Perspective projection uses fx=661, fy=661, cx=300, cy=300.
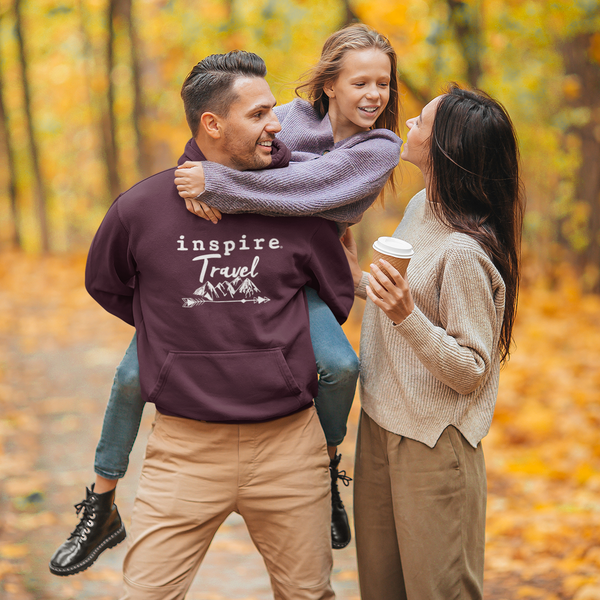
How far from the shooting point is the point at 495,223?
7.38 feet

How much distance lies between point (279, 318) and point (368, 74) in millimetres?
1002

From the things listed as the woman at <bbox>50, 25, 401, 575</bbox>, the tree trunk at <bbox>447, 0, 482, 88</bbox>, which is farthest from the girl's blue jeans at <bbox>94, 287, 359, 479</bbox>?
the tree trunk at <bbox>447, 0, 482, 88</bbox>

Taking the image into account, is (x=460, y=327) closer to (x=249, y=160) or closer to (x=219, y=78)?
(x=249, y=160)

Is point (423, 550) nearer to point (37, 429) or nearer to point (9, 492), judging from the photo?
point (9, 492)

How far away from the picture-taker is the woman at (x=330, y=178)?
2.26 metres

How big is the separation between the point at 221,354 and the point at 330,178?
705 mm

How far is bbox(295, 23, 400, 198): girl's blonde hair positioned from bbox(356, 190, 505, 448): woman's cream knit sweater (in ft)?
1.38

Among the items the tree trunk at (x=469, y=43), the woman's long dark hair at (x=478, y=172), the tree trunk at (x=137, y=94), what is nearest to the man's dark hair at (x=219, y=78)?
the woman's long dark hair at (x=478, y=172)

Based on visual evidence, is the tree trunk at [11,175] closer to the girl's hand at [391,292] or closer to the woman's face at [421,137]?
the woman's face at [421,137]

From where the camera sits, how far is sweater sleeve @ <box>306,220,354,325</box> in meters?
2.27

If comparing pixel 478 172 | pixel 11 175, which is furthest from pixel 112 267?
pixel 11 175

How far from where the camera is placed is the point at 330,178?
2258 millimetres

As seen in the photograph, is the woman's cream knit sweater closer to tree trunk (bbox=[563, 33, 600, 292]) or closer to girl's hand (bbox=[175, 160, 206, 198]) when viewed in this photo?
girl's hand (bbox=[175, 160, 206, 198])

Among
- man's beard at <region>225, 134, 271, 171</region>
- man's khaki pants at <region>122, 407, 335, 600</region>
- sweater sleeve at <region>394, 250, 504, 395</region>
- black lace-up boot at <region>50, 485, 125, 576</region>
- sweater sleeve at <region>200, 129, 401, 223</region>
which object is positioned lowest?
black lace-up boot at <region>50, 485, 125, 576</region>
